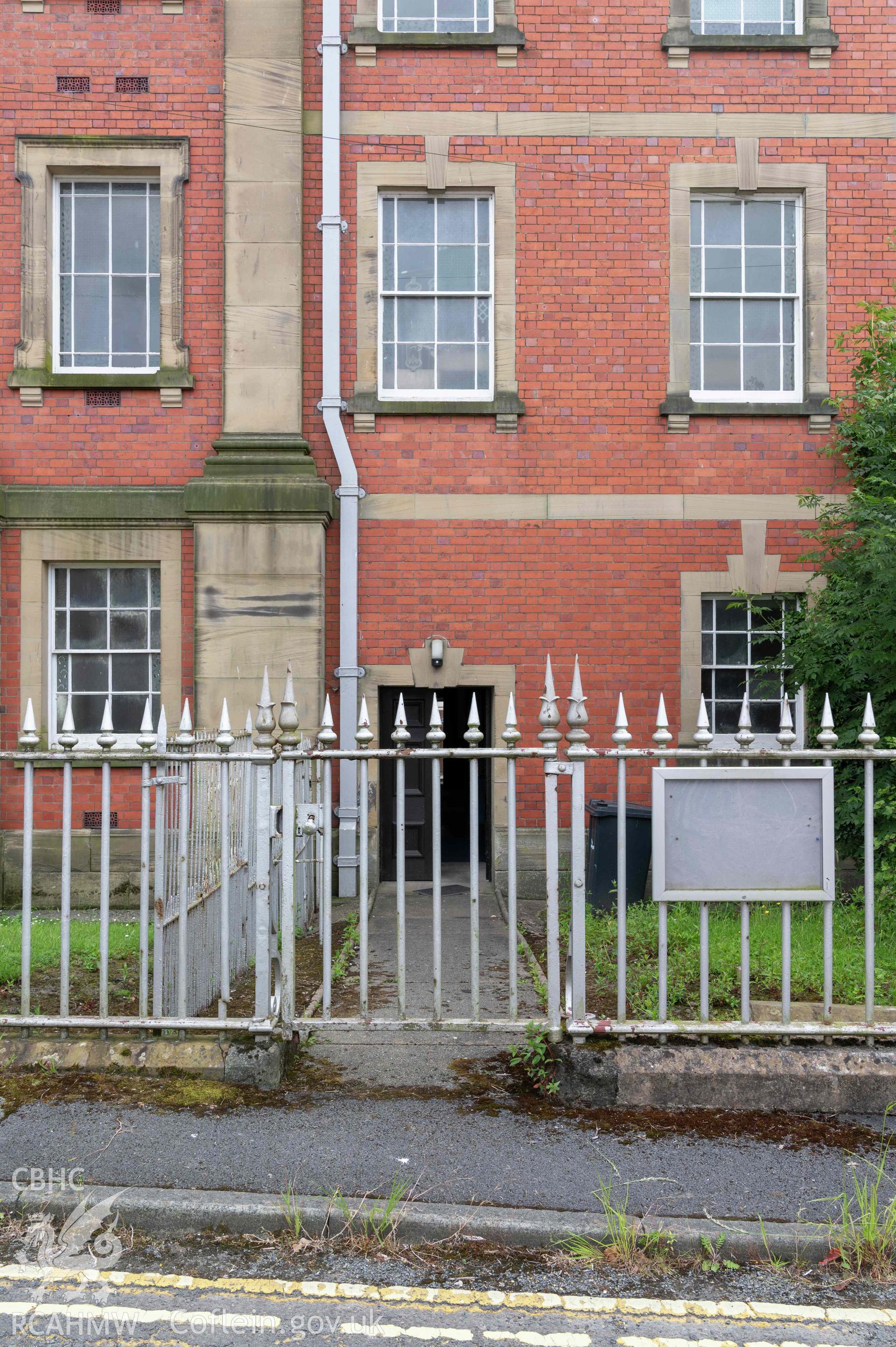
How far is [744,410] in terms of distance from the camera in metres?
9.99

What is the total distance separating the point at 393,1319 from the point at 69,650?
817 cm

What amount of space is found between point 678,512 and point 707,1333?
26.3 feet

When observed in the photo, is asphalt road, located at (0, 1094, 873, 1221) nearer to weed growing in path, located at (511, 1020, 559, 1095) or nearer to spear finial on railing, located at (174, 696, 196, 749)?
weed growing in path, located at (511, 1020, 559, 1095)

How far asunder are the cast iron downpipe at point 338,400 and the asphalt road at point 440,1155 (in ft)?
17.4

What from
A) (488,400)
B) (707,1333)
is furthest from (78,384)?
(707,1333)

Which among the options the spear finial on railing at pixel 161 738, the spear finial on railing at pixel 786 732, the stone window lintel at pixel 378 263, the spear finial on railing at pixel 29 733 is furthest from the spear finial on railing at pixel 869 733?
the stone window lintel at pixel 378 263

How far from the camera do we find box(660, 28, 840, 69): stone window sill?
9969mm

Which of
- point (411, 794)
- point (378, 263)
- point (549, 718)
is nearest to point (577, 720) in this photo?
point (549, 718)

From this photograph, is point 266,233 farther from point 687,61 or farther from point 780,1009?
point 780,1009

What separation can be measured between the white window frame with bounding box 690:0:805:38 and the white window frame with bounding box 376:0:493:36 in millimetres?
91

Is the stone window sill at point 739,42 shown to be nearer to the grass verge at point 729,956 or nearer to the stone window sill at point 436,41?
the stone window sill at point 436,41

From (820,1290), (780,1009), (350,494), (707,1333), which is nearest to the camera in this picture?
(707,1333)

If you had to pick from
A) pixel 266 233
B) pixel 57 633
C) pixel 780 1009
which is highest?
pixel 266 233

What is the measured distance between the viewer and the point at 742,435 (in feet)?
33.0
